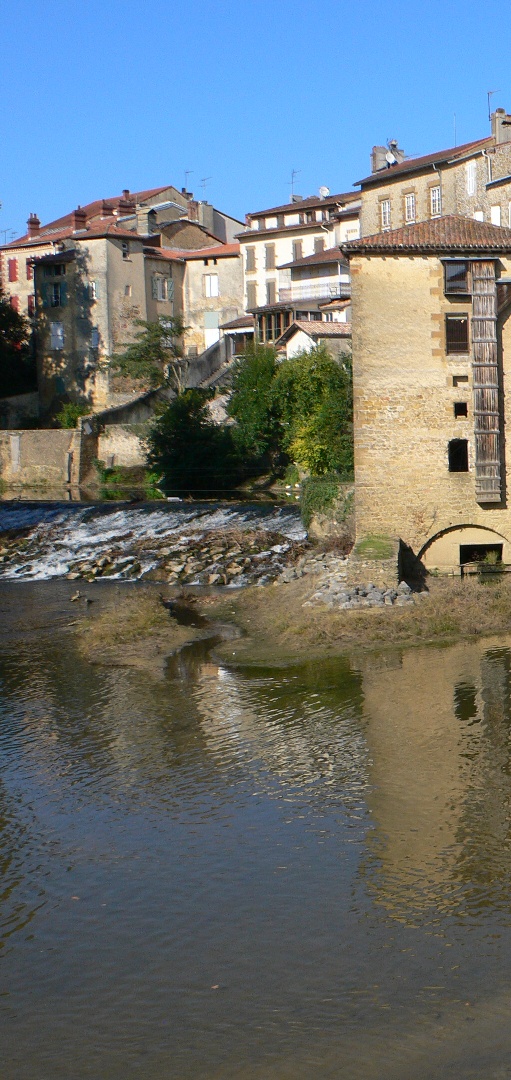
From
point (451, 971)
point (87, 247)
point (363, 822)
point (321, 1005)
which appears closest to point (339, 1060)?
point (321, 1005)

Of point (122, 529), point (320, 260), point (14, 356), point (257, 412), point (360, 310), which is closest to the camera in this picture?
point (360, 310)

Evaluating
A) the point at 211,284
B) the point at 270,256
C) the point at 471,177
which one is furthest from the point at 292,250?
the point at 471,177

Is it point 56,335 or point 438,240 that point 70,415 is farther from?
point 438,240

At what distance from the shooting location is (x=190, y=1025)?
26.9 feet

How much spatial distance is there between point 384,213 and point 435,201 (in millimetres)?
3612

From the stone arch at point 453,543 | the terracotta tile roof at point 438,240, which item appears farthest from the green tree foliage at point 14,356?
the stone arch at point 453,543

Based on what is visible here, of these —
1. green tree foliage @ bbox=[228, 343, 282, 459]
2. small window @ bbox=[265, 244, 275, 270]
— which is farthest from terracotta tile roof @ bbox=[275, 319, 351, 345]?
small window @ bbox=[265, 244, 275, 270]

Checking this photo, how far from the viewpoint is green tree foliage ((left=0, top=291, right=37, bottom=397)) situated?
5612 cm

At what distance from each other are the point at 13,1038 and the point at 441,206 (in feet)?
144

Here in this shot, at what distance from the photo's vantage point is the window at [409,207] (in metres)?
48.5

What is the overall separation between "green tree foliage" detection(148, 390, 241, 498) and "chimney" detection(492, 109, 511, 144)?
17.7 m

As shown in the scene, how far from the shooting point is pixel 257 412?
131 ft

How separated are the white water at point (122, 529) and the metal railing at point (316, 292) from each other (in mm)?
19403

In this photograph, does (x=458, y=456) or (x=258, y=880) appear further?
(x=458, y=456)
